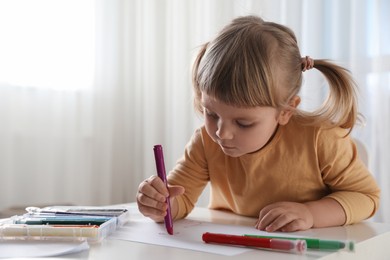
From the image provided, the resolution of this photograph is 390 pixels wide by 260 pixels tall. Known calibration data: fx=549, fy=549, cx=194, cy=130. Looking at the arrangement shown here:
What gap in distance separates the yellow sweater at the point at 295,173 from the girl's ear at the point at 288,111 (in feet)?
0.15

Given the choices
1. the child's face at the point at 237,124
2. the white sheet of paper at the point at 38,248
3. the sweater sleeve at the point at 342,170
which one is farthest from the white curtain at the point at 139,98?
the white sheet of paper at the point at 38,248

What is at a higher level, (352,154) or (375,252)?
(352,154)

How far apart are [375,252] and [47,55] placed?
1.57 meters

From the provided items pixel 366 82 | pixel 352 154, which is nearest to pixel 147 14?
pixel 366 82

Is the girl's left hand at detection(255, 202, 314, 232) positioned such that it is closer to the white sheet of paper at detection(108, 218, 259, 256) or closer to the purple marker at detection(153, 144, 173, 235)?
the white sheet of paper at detection(108, 218, 259, 256)

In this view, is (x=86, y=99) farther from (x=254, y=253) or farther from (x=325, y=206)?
(x=254, y=253)

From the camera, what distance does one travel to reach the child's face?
32.6 inches

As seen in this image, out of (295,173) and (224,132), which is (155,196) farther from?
(295,173)

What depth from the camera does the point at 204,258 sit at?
608 millimetres

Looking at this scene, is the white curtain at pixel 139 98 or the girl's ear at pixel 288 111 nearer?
the girl's ear at pixel 288 111

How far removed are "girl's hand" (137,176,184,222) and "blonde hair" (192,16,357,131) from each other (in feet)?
0.51

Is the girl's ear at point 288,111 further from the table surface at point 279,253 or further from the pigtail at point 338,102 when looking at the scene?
the table surface at point 279,253

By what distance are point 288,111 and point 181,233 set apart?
0.95ft

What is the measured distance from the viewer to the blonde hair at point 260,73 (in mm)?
824
